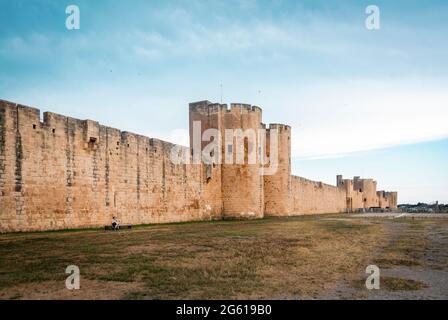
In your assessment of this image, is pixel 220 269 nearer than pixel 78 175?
Yes

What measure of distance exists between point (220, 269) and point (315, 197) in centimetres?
3856

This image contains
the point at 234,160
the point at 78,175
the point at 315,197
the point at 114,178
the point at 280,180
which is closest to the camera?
the point at 78,175

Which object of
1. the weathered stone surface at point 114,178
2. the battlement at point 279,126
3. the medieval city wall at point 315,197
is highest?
the battlement at point 279,126

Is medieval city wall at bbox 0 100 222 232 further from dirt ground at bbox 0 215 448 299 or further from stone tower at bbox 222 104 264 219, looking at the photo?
stone tower at bbox 222 104 264 219

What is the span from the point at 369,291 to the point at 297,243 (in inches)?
215

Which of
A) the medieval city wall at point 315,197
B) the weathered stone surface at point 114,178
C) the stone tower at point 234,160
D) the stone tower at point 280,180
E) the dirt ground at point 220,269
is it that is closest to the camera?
the dirt ground at point 220,269

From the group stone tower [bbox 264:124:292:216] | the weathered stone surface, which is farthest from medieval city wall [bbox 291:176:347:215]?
the weathered stone surface

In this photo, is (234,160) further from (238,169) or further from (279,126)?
(279,126)

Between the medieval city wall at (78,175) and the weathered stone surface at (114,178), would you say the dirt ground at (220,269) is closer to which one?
the medieval city wall at (78,175)

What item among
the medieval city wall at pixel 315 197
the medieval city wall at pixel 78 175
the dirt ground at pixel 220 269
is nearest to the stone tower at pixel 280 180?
the medieval city wall at pixel 315 197

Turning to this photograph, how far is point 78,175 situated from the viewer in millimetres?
15664

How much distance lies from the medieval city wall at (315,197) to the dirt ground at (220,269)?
26022mm

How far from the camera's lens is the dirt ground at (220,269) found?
16.4 feet

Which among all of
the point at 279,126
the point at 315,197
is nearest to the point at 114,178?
the point at 279,126
